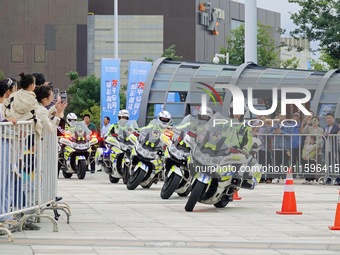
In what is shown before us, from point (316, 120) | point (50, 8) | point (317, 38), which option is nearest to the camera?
point (316, 120)

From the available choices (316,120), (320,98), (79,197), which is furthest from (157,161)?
(320,98)

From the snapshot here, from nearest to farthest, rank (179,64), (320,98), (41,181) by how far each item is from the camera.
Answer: (41,181), (320,98), (179,64)

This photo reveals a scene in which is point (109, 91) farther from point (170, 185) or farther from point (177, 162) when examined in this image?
point (177, 162)

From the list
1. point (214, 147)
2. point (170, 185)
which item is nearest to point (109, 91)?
point (170, 185)

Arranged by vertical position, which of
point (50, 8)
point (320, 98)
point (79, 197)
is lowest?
point (79, 197)

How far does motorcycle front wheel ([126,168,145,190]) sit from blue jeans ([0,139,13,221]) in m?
10.5

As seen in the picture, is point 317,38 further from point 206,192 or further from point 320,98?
point 206,192

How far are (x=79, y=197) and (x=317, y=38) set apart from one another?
22.5 meters

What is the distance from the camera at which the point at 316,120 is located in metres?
27.2

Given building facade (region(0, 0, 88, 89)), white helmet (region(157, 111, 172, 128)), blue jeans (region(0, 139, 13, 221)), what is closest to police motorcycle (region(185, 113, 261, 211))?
blue jeans (region(0, 139, 13, 221))

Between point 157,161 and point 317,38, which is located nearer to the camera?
point 157,161

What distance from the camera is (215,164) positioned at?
17438 millimetres

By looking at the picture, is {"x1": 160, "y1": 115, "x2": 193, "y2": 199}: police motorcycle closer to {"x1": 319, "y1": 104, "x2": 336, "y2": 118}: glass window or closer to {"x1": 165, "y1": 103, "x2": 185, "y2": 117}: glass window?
{"x1": 319, "y1": 104, "x2": 336, "y2": 118}: glass window

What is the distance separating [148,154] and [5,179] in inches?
416
